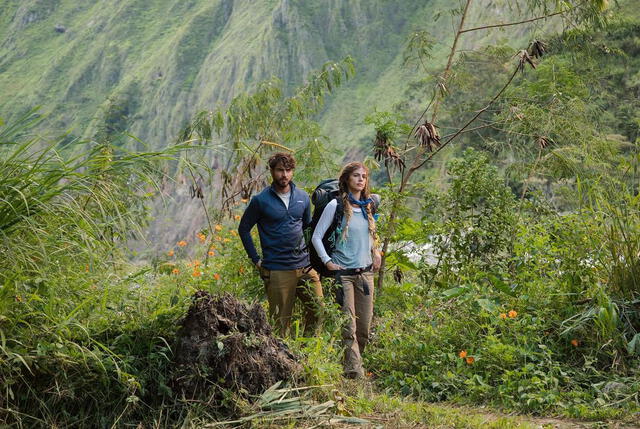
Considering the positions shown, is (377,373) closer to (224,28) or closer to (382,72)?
(382,72)

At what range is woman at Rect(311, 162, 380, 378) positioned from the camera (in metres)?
5.88

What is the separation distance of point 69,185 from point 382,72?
7492 centimetres

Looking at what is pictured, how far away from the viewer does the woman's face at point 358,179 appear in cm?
588

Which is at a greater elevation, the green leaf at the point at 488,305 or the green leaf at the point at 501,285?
the green leaf at the point at 488,305

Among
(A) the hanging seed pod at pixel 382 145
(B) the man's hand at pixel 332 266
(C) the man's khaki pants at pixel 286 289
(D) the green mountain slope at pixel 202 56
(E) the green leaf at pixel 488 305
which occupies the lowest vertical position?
(D) the green mountain slope at pixel 202 56

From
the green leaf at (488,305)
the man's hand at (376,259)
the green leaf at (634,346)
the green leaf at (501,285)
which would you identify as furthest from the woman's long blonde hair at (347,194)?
the green leaf at (634,346)

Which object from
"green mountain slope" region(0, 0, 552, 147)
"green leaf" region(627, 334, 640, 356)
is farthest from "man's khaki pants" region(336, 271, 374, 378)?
"green mountain slope" region(0, 0, 552, 147)

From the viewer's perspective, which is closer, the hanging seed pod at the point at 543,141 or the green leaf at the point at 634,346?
the green leaf at the point at 634,346

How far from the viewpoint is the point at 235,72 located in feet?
252

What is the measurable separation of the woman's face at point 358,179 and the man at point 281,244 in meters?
0.47

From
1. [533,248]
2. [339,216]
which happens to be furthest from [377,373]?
[533,248]

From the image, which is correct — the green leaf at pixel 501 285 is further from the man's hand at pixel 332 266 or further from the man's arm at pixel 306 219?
the man's arm at pixel 306 219

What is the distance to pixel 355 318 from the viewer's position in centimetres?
604

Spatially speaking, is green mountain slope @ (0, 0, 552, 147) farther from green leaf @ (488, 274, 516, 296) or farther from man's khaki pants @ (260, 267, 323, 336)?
man's khaki pants @ (260, 267, 323, 336)
